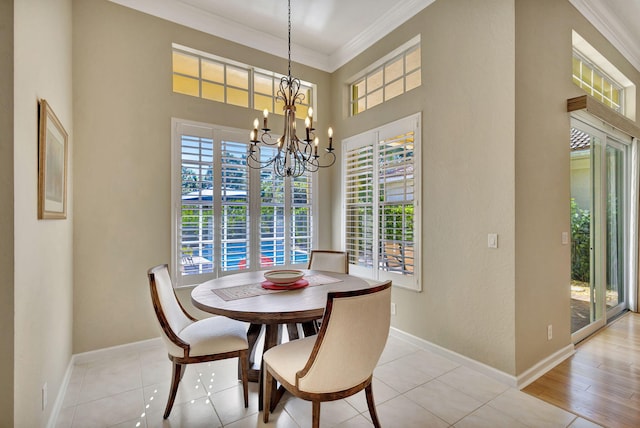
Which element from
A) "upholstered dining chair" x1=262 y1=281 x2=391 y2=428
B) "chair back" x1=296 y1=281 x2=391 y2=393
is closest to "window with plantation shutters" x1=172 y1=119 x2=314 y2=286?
"upholstered dining chair" x1=262 y1=281 x2=391 y2=428

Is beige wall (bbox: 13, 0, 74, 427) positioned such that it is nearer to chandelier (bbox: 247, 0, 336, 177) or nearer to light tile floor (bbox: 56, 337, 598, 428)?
light tile floor (bbox: 56, 337, 598, 428)

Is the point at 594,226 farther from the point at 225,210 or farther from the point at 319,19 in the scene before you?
the point at 225,210

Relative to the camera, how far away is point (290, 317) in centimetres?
168

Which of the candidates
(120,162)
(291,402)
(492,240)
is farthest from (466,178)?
(120,162)

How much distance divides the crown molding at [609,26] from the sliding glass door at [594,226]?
3.39ft

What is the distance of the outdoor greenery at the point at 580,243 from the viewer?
9.89 feet

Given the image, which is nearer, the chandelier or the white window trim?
the chandelier

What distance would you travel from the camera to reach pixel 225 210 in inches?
131

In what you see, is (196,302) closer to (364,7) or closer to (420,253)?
(420,253)

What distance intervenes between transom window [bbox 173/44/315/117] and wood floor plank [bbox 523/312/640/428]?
3487 mm

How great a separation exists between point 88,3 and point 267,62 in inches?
68.7

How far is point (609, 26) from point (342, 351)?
14.3ft

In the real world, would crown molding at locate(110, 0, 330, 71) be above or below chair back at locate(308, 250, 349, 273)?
above

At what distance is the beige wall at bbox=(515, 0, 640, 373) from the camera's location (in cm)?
228
